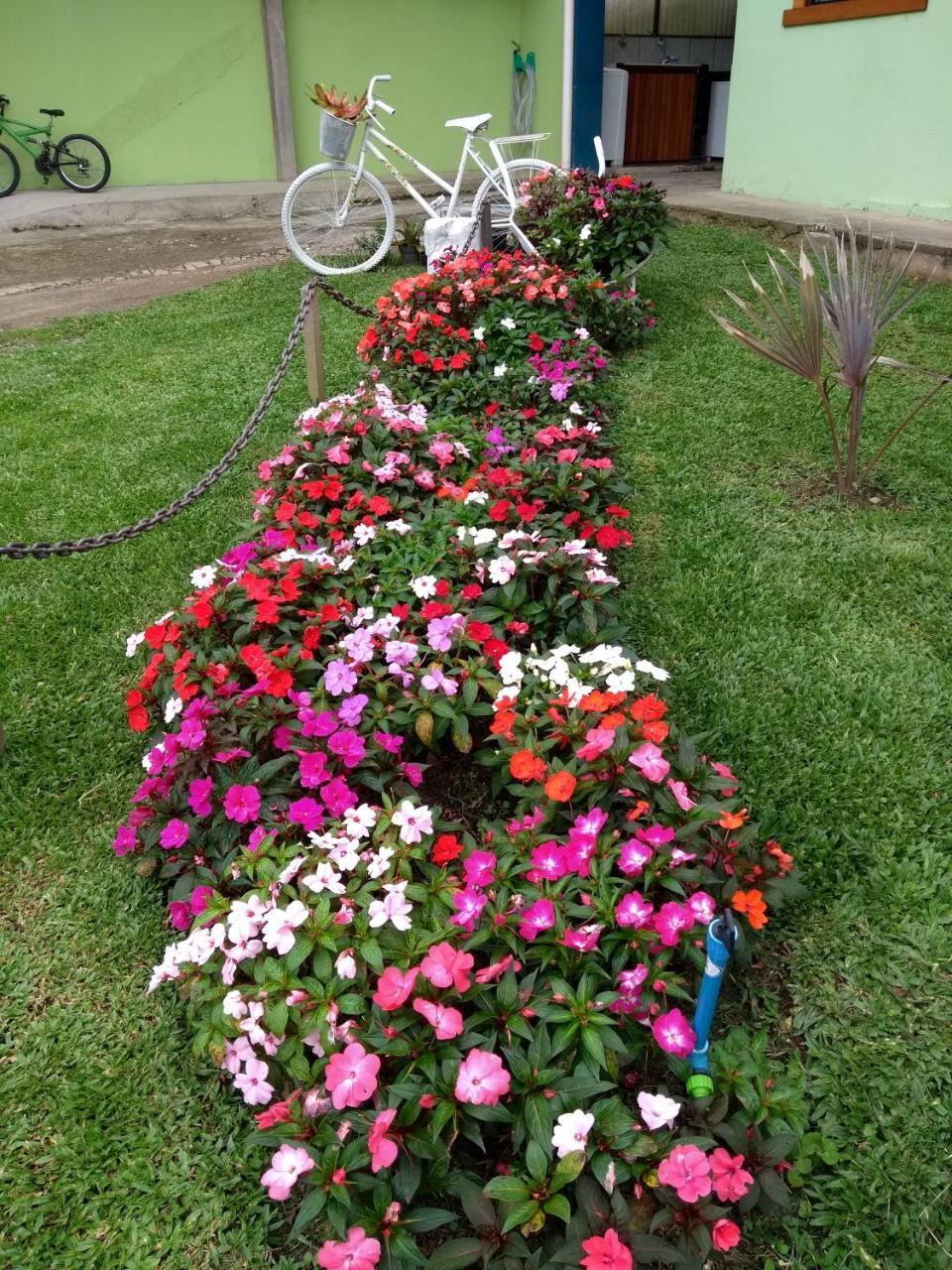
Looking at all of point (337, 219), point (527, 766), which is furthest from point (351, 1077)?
point (337, 219)

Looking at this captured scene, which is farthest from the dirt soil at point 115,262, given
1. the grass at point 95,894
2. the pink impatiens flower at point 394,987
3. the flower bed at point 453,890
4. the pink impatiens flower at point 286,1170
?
the pink impatiens flower at point 286,1170

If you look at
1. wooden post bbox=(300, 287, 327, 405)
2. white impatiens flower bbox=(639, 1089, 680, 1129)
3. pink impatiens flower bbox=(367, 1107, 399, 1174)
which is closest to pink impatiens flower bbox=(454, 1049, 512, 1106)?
pink impatiens flower bbox=(367, 1107, 399, 1174)

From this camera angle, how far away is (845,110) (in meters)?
7.02

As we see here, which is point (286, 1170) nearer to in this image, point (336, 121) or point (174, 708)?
point (174, 708)

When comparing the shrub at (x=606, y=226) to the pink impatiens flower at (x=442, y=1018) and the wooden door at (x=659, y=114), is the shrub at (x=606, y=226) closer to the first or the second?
the pink impatiens flower at (x=442, y=1018)

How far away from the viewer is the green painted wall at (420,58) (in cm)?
1054

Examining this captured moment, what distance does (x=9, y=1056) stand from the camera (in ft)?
6.01

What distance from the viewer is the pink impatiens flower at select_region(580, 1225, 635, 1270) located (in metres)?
1.25

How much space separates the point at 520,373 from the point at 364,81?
28.4ft

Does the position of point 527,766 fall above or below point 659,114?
below

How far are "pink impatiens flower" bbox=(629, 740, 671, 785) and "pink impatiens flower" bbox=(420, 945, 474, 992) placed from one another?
1.75ft

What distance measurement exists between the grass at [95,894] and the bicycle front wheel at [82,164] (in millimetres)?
5951

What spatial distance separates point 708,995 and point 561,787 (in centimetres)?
49

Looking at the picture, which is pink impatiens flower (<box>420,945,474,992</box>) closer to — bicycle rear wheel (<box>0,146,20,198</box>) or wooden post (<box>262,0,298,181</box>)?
bicycle rear wheel (<box>0,146,20,198</box>)
